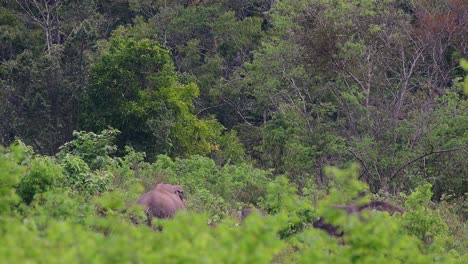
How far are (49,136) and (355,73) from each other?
795 centimetres

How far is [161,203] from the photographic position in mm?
12336

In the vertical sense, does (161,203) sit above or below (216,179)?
above

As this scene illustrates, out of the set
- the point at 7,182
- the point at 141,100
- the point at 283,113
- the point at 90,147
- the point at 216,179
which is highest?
the point at 7,182

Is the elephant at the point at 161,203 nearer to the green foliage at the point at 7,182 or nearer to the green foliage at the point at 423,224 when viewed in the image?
the green foliage at the point at 423,224

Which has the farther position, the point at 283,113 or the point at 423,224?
the point at 283,113

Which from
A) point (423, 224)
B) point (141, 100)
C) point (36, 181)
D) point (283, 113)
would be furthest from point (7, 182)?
point (141, 100)

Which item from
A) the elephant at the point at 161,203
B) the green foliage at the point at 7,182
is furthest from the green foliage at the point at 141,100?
the green foliage at the point at 7,182

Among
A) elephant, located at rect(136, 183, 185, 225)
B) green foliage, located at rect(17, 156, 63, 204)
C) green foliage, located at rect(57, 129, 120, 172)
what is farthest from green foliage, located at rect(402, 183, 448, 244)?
green foliage, located at rect(57, 129, 120, 172)

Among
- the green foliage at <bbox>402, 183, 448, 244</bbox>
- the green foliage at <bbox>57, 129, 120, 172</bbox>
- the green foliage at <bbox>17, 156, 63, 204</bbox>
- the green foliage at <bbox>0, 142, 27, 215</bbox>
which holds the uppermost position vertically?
the green foliage at <bbox>0, 142, 27, 215</bbox>

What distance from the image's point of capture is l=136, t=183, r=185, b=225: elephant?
40.0 ft

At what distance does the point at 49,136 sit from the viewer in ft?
78.5

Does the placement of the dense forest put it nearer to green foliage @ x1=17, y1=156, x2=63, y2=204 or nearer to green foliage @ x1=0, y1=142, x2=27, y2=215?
green foliage @ x1=17, y1=156, x2=63, y2=204

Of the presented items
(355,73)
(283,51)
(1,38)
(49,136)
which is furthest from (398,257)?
(1,38)

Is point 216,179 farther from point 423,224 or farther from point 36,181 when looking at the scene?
point 36,181
